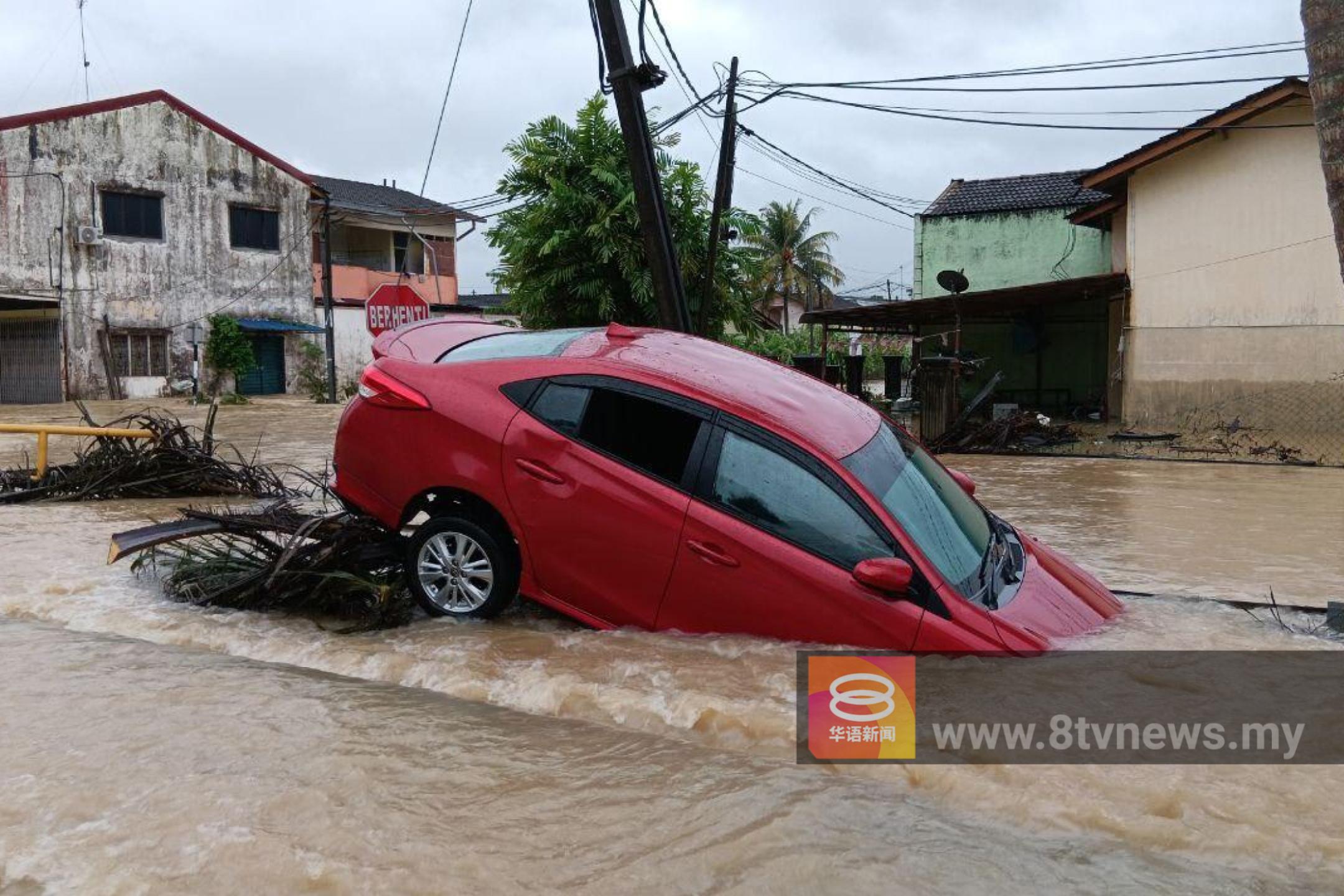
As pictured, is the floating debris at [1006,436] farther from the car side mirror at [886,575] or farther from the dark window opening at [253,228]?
the dark window opening at [253,228]

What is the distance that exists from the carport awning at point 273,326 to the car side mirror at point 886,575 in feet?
104

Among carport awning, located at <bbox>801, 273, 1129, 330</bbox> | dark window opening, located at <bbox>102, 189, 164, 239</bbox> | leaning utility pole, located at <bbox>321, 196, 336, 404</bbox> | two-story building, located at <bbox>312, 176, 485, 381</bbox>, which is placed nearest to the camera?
carport awning, located at <bbox>801, 273, 1129, 330</bbox>

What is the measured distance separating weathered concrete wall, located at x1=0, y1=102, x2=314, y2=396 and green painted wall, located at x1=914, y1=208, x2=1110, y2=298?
19385mm

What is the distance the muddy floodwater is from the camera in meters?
3.15

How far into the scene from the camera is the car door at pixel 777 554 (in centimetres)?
461

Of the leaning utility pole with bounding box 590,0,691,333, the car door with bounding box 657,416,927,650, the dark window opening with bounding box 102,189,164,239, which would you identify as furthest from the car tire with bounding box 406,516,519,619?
the dark window opening with bounding box 102,189,164,239

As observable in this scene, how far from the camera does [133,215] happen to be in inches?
1214

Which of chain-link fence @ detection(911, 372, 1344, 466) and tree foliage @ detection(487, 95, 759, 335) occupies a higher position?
tree foliage @ detection(487, 95, 759, 335)

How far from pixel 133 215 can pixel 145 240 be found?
708 mm

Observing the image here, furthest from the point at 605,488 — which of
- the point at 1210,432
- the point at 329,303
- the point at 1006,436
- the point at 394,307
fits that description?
the point at 329,303

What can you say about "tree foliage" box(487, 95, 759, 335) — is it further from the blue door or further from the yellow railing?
the blue door

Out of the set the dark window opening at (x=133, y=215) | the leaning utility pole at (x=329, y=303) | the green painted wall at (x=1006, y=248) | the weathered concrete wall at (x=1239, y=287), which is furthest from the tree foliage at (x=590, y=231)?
the dark window opening at (x=133, y=215)

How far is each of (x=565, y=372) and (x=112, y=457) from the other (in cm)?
661

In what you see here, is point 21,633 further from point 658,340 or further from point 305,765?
point 658,340
